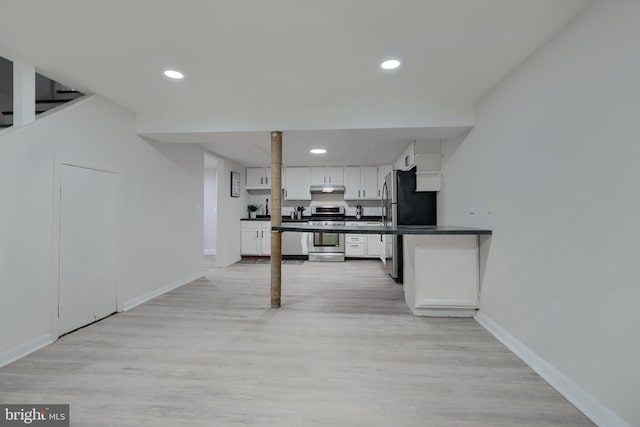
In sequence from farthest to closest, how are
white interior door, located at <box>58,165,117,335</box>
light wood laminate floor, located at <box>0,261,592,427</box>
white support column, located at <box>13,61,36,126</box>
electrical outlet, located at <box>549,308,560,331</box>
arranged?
white interior door, located at <box>58,165,117,335</box> → white support column, located at <box>13,61,36,126</box> → electrical outlet, located at <box>549,308,560,331</box> → light wood laminate floor, located at <box>0,261,592,427</box>

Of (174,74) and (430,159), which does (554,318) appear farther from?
(174,74)

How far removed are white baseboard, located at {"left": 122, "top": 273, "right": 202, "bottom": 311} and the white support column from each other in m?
1.98

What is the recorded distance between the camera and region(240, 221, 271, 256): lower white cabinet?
646cm

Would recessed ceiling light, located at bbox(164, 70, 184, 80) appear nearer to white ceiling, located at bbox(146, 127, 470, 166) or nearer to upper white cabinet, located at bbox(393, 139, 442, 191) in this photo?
white ceiling, located at bbox(146, 127, 470, 166)

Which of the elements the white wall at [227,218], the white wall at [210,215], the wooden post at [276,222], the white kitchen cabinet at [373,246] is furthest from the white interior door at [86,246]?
the white kitchen cabinet at [373,246]

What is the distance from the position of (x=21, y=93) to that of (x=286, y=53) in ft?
6.64

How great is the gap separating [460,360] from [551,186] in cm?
135

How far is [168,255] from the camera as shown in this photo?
12.9 ft

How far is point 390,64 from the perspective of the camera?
2.21 metres

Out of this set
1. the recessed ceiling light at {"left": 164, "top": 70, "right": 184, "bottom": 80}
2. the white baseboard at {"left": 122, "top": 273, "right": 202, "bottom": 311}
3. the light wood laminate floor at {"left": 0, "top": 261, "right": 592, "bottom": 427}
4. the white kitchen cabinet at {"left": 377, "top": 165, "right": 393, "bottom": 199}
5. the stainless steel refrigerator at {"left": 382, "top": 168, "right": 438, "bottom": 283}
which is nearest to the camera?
the light wood laminate floor at {"left": 0, "top": 261, "right": 592, "bottom": 427}

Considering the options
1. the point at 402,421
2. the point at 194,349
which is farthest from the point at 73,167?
the point at 402,421

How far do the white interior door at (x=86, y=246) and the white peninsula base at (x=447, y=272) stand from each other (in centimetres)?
319

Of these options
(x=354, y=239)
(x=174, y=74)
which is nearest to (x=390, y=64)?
(x=174, y=74)

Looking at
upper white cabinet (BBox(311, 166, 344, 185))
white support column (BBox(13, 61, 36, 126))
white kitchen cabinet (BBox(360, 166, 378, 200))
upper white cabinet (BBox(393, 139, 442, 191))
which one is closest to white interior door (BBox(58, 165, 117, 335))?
white support column (BBox(13, 61, 36, 126))
